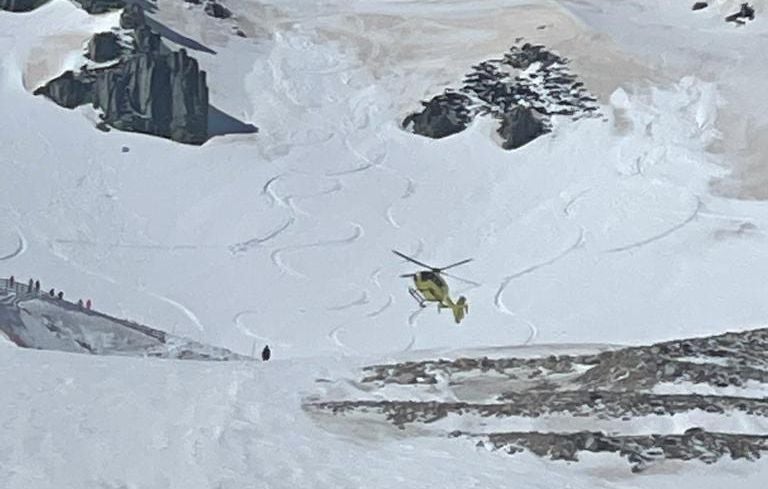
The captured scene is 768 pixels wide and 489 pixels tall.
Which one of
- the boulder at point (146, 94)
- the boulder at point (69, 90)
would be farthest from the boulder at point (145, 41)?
the boulder at point (69, 90)

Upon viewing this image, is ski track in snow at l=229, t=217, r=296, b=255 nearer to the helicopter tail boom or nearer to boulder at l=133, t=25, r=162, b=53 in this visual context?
the helicopter tail boom

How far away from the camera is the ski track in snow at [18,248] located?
3067 cm

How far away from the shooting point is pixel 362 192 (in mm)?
35594

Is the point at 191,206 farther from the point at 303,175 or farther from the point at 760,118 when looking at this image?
the point at 760,118

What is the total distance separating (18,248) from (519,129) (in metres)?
14.4

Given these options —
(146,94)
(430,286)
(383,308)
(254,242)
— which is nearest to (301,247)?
(254,242)

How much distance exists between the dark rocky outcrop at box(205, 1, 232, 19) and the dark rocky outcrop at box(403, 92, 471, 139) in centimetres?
915

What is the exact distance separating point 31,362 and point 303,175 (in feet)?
71.7

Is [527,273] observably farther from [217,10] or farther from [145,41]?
[217,10]

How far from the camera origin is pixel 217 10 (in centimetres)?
4547

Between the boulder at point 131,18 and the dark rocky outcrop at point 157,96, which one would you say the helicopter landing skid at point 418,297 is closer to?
the dark rocky outcrop at point 157,96

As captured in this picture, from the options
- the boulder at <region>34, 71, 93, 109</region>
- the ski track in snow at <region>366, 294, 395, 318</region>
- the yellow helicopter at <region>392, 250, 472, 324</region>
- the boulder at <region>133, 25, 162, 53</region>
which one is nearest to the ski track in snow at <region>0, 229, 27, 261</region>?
the boulder at <region>34, 71, 93, 109</region>

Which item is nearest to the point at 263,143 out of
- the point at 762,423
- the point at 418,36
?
the point at 418,36

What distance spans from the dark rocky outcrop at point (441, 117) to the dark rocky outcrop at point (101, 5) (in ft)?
33.5
